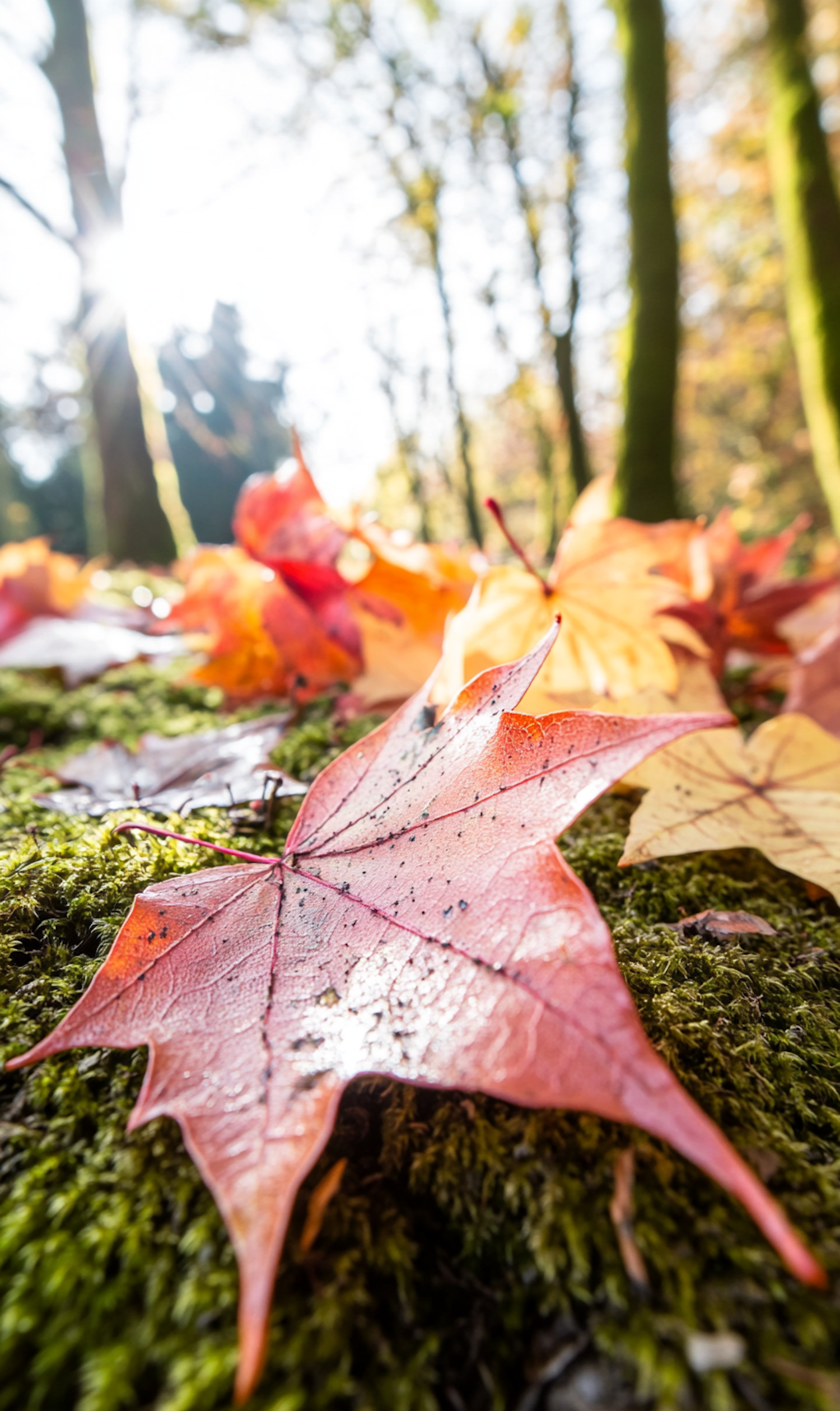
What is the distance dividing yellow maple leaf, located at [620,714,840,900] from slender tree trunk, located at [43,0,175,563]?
6056 mm

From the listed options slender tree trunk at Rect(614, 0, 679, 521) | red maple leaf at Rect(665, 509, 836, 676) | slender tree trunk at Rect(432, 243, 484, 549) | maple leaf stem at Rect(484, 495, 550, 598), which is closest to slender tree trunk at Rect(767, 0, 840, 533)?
slender tree trunk at Rect(614, 0, 679, 521)

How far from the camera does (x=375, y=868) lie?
45 centimetres

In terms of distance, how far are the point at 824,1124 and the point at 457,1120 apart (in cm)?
21

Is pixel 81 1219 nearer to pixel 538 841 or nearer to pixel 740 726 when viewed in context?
pixel 538 841

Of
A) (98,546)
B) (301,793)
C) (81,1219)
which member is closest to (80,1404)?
(81,1219)

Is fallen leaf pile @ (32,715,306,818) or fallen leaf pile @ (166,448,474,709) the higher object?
fallen leaf pile @ (166,448,474,709)

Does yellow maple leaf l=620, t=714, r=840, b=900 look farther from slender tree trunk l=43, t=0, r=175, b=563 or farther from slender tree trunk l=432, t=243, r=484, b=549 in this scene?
slender tree trunk l=432, t=243, r=484, b=549

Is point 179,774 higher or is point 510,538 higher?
point 510,538

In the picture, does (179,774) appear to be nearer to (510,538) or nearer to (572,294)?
(510,538)

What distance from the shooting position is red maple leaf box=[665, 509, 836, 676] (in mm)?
1051

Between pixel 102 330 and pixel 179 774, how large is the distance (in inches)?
254

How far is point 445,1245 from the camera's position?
35 cm

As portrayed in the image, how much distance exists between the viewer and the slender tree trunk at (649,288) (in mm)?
3988

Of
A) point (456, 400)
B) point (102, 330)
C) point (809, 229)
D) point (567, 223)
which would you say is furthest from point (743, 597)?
point (456, 400)
